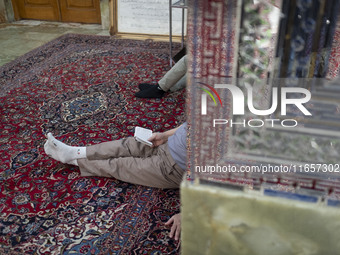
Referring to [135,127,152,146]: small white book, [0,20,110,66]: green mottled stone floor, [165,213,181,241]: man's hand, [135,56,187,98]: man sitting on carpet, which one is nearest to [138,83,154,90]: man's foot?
[135,56,187,98]: man sitting on carpet

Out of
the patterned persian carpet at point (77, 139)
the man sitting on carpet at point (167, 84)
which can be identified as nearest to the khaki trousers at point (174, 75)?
the man sitting on carpet at point (167, 84)

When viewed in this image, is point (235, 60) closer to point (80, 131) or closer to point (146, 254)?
point (146, 254)

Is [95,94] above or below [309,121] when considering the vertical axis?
below

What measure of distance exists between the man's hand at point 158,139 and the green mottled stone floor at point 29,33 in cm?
289

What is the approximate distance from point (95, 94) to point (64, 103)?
1.00 feet

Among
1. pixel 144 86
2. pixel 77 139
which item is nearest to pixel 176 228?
pixel 77 139

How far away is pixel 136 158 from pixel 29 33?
14.0 feet

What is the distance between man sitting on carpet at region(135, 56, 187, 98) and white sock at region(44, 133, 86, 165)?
1.19 m

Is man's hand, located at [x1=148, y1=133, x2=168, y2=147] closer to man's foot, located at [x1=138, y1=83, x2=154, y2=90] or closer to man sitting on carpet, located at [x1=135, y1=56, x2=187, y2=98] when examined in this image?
man sitting on carpet, located at [x1=135, y1=56, x2=187, y2=98]

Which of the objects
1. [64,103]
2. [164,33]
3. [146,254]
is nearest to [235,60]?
[146,254]

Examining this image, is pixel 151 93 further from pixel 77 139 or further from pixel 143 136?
pixel 143 136

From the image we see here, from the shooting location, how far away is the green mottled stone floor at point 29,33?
452 centimetres

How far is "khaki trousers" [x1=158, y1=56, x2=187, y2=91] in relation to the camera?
2.98 meters

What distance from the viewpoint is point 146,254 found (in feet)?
5.14
